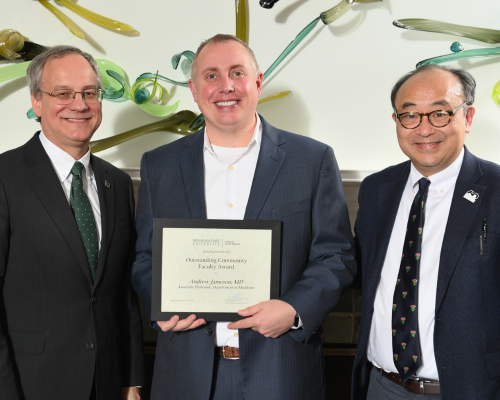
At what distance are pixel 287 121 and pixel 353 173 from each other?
486 mm

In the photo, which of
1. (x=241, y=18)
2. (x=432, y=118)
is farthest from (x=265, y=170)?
(x=241, y=18)

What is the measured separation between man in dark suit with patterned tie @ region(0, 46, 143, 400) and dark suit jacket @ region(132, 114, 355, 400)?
0.15 metres

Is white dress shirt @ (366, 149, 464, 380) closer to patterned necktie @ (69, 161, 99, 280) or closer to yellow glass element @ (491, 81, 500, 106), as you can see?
patterned necktie @ (69, 161, 99, 280)

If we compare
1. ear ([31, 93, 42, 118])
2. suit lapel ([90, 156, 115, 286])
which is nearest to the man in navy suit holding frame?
suit lapel ([90, 156, 115, 286])

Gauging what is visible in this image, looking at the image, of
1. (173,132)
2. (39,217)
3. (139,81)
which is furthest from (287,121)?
(39,217)

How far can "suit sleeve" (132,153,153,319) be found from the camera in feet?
5.32

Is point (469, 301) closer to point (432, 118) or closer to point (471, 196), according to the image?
point (471, 196)

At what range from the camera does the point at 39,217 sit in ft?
5.03

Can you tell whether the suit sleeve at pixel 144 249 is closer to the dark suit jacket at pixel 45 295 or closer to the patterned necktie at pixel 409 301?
the dark suit jacket at pixel 45 295

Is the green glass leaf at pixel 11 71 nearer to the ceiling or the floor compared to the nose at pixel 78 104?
nearer to the ceiling

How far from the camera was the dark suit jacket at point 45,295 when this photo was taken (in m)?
1.50

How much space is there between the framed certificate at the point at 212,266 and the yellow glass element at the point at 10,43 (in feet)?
5.41

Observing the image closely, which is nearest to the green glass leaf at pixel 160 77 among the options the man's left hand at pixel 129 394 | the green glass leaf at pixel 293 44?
the green glass leaf at pixel 293 44

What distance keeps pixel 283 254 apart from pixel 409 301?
45cm
